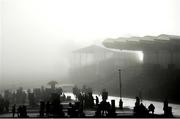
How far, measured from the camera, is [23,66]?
61125 mm

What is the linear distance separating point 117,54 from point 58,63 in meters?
12.0

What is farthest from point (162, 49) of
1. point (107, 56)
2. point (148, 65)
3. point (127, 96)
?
A: point (107, 56)

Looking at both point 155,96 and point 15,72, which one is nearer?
point 155,96

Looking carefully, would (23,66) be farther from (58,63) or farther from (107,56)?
(107,56)

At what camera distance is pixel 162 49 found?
46.4 meters

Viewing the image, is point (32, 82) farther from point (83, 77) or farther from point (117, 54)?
point (117, 54)

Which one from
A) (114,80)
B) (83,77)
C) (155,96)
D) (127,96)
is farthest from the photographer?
(83,77)

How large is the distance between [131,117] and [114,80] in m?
25.1

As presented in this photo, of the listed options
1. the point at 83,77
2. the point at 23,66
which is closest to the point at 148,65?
the point at 83,77

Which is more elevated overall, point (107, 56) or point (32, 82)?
point (107, 56)

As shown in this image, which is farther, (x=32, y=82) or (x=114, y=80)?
(x=32, y=82)

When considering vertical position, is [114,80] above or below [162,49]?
below

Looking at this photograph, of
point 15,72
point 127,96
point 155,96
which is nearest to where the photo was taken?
point 155,96

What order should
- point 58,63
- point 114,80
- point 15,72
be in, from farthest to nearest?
point 58,63 < point 15,72 < point 114,80
